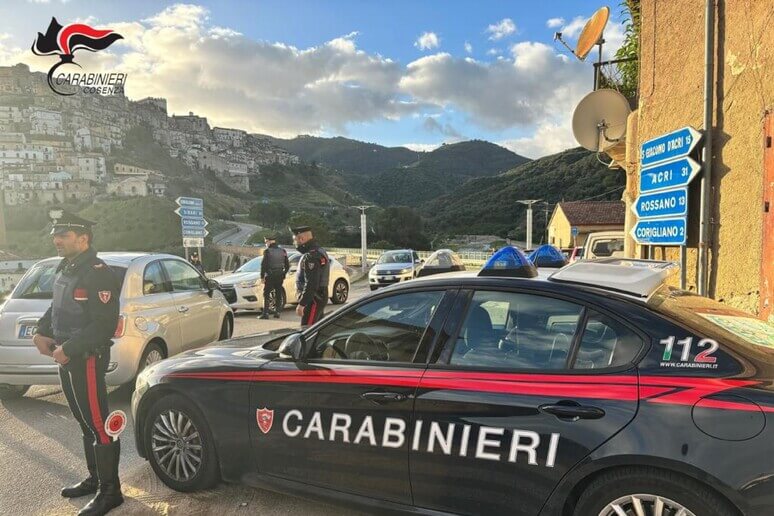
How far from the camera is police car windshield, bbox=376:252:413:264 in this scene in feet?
59.8

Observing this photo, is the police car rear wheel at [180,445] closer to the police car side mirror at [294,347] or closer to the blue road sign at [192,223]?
the police car side mirror at [294,347]

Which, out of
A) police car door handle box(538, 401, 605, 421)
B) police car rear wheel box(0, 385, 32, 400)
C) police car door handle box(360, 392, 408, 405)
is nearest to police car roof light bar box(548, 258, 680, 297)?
police car door handle box(538, 401, 605, 421)

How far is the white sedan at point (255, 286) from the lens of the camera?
454 inches

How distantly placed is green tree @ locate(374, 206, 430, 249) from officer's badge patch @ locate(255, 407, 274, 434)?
72271 mm

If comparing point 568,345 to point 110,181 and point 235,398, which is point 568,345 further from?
point 110,181

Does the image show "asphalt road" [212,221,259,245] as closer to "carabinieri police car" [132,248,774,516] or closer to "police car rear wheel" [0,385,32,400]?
"police car rear wheel" [0,385,32,400]

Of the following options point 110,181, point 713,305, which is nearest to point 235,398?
point 713,305

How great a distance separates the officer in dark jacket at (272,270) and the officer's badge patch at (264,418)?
7.83m

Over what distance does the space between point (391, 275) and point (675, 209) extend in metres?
11.1

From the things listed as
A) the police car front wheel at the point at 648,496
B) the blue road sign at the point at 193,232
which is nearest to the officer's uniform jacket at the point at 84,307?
the police car front wheel at the point at 648,496

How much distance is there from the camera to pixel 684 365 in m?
2.06

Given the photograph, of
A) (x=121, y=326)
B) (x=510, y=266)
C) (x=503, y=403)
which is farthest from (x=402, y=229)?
(x=503, y=403)

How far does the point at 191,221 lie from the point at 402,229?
60365mm

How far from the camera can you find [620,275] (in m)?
2.52
